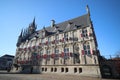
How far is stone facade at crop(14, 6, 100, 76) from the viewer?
63.3 ft

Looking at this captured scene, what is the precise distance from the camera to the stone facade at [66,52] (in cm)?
1930

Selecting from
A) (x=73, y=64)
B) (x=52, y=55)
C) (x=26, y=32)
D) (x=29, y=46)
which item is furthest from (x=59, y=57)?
(x=26, y=32)

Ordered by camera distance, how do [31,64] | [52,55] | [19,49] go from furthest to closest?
1. [19,49]
2. [31,64]
3. [52,55]

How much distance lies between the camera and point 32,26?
144 ft

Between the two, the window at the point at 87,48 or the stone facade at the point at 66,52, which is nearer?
the stone facade at the point at 66,52

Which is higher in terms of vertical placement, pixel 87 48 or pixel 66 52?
pixel 87 48

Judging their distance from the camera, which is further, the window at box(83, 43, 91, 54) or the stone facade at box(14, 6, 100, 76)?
the window at box(83, 43, 91, 54)

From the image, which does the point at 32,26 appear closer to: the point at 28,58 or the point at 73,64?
the point at 28,58

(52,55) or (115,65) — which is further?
(52,55)

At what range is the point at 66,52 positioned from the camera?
23172 millimetres

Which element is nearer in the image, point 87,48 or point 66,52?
point 87,48

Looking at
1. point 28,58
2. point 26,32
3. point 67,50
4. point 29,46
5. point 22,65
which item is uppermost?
point 26,32

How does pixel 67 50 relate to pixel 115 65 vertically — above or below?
above

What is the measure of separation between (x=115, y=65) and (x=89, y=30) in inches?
385
